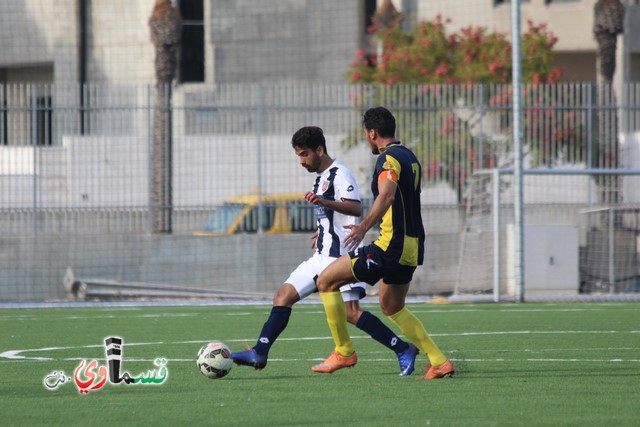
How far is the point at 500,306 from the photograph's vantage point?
59.5 feet

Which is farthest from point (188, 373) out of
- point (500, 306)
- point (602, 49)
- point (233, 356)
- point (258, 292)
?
point (602, 49)

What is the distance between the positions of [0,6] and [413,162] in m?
34.0

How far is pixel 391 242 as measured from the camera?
29.7ft

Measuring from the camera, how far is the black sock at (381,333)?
31.6 ft

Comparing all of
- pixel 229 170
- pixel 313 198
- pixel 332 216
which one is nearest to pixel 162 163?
pixel 229 170

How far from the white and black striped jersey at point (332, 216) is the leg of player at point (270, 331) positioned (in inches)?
18.2

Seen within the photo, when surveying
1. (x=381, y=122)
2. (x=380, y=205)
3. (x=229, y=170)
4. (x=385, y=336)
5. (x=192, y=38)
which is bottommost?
(x=385, y=336)

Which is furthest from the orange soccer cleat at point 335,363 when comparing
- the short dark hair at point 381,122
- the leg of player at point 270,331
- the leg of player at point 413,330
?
the short dark hair at point 381,122

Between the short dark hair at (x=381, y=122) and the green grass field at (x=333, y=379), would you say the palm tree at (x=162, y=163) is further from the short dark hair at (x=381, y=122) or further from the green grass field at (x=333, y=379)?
the short dark hair at (x=381, y=122)

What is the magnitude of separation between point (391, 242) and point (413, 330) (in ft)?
2.23

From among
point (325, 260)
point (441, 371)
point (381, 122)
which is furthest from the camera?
point (325, 260)

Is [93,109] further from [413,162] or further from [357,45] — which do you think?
[357,45]

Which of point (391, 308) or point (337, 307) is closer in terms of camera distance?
point (391, 308)

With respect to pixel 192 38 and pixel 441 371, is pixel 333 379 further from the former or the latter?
pixel 192 38
